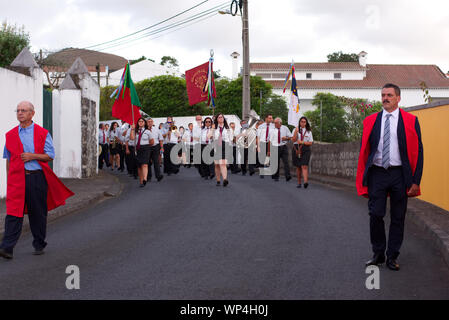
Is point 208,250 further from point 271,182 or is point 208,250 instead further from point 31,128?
point 271,182

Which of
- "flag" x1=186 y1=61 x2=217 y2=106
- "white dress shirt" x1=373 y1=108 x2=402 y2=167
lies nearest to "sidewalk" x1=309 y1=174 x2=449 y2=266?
"white dress shirt" x1=373 y1=108 x2=402 y2=167

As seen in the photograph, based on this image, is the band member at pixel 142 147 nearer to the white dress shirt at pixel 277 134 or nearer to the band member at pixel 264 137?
the white dress shirt at pixel 277 134

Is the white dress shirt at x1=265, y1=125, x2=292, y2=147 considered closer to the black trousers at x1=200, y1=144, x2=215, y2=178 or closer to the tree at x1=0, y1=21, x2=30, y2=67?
the black trousers at x1=200, y1=144, x2=215, y2=178

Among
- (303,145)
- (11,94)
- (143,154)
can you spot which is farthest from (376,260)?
(143,154)

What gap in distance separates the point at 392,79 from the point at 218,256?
67947mm

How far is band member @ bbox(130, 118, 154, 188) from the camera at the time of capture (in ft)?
51.4

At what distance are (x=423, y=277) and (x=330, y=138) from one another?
2719 centimetres

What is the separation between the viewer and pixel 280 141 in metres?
17.3

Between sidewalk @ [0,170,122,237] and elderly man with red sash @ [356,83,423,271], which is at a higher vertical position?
elderly man with red sash @ [356,83,423,271]

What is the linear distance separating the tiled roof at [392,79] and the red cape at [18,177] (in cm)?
6113

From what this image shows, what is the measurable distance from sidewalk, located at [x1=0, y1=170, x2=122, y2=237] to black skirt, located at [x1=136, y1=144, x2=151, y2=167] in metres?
0.87

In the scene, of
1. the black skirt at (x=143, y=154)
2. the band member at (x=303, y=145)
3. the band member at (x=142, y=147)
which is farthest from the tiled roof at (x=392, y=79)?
the band member at (x=303, y=145)

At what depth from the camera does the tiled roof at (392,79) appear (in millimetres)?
69062
